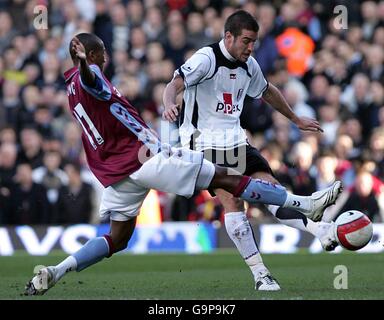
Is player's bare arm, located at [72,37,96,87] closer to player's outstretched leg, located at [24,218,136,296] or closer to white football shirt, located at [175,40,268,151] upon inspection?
white football shirt, located at [175,40,268,151]

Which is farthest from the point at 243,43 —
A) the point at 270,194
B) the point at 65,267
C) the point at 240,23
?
the point at 65,267

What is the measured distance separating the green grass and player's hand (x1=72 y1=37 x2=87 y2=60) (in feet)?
6.16

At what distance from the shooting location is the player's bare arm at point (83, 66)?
27.4ft

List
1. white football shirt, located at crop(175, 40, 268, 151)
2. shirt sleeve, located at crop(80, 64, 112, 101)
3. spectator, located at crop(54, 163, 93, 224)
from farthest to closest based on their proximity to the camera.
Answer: spectator, located at crop(54, 163, 93, 224) → white football shirt, located at crop(175, 40, 268, 151) → shirt sleeve, located at crop(80, 64, 112, 101)

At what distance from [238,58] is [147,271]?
356cm

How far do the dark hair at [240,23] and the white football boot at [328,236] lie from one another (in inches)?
68.8

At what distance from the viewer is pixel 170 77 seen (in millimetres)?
17453

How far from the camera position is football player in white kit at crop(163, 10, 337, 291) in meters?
9.43

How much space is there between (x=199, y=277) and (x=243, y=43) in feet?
9.07

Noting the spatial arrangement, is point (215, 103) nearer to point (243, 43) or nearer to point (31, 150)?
point (243, 43)

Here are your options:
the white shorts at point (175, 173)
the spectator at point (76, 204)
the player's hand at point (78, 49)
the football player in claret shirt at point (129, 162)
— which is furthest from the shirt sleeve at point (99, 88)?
the spectator at point (76, 204)

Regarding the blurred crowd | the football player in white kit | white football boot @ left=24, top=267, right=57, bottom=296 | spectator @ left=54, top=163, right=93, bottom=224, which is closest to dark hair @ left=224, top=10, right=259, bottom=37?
the football player in white kit
